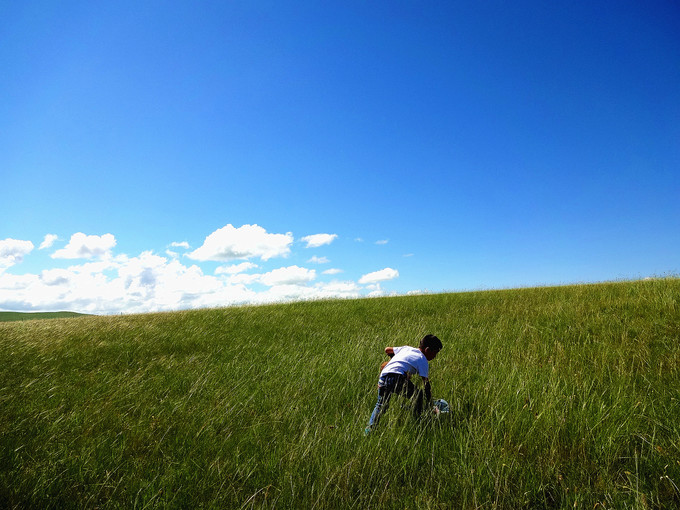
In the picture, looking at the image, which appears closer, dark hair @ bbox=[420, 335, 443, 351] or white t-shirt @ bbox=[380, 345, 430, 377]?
white t-shirt @ bbox=[380, 345, 430, 377]

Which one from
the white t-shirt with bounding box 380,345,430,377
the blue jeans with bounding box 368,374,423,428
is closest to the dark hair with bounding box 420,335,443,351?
the white t-shirt with bounding box 380,345,430,377

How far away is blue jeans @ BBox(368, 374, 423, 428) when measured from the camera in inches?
168

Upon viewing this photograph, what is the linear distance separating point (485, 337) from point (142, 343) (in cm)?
888

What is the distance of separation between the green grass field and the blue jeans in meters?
0.15

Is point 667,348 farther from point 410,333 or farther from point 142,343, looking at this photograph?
point 142,343

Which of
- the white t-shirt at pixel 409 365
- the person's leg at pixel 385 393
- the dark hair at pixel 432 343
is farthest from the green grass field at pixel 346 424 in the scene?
the dark hair at pixel 432 343

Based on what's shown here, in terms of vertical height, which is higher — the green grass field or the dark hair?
the dark hair

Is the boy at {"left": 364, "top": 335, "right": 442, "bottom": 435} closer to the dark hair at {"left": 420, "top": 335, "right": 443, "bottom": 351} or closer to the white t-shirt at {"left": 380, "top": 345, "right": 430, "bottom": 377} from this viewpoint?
the white t-shirt at {"left": 380, "top": 345, "right": 430, "bottom": 377}

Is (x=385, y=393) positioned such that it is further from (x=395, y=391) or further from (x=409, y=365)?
(x=409, y=365)

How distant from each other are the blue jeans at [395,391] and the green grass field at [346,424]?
0.15 m

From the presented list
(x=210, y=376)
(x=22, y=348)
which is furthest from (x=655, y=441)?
(x=22, y=348)

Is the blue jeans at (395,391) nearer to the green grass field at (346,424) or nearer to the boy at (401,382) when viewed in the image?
the boy at (401,382)

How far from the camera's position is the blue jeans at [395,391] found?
4258mm

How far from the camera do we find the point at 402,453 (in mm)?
3631
